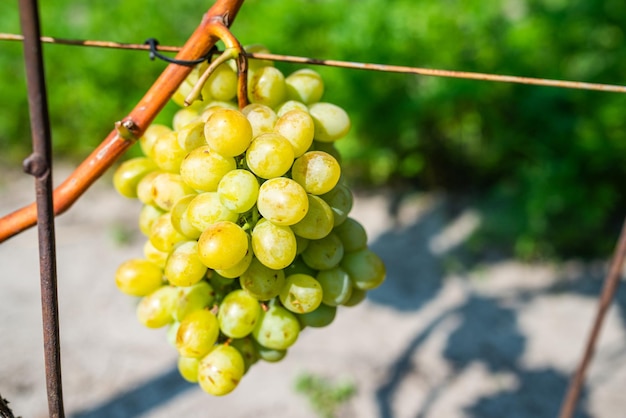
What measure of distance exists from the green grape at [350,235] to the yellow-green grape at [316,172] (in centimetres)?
11

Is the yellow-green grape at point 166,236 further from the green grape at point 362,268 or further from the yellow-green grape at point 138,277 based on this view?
the green grape at point 362,268

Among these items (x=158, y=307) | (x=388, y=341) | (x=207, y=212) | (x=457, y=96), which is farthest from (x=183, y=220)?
(x=457, y=96)

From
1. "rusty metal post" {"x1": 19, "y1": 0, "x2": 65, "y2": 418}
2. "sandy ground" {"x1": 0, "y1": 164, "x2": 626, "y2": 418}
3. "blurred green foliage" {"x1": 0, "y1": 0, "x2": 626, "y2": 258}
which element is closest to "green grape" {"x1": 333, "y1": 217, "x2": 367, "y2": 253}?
"rusty metal post" {"x1": 19, "y1": 0, "x2": 65, "y2": 418}

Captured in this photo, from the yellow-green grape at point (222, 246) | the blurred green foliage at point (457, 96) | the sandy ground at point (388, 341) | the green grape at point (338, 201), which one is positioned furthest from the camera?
the blurred green foliage at point (457, 96)

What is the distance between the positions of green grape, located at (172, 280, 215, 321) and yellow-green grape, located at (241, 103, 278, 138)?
0.69 ft

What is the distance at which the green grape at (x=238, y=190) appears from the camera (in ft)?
1.91

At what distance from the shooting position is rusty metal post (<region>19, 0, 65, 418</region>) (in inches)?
16.5

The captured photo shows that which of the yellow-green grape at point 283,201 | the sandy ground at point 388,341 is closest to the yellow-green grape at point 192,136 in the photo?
the yellow-green grape at point 283,201

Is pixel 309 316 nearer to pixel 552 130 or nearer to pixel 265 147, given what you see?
pixel 265 147

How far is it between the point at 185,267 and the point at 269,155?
6.5 inches

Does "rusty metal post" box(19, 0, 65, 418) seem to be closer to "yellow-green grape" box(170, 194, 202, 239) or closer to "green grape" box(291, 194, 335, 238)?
"yellow-green grape" box(170, 194, 202, 239)

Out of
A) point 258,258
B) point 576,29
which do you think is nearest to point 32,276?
point 258,258

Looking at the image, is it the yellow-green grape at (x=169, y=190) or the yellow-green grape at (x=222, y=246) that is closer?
the yellow-green grape at (x=222, y=246)

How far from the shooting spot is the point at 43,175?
46 centimetres
